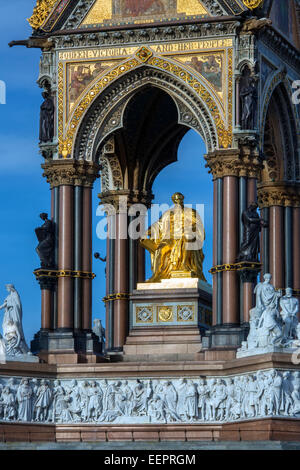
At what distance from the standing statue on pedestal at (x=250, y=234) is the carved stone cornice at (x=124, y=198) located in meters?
6.29

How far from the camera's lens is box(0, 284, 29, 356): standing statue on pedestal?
169 feet

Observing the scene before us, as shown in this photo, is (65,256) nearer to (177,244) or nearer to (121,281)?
(177,244)

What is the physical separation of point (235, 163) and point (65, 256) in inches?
199

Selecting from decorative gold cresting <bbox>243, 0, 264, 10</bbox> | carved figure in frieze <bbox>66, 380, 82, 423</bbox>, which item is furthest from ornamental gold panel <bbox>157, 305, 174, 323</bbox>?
decorative gold cresting <bbox>243, 0, 264, 10</bbox>

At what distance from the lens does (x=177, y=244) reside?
2162 inches

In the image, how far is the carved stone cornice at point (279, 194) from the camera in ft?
187

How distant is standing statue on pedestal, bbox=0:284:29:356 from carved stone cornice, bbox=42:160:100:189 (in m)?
3.39

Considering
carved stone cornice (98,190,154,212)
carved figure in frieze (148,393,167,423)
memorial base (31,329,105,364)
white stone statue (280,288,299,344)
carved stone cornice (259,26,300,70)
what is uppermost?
carved stone cornice (259,26,300,70)

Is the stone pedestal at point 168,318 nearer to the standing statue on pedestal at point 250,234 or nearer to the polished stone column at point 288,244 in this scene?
the standing statue on pedestal at point 250,234

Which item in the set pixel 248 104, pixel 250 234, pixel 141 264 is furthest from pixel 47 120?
pixel 250 234

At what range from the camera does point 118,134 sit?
56656mm

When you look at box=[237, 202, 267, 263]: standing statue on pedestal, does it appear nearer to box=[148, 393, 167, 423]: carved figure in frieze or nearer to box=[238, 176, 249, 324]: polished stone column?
box=[238, 176, 249, 324]: polished stone column

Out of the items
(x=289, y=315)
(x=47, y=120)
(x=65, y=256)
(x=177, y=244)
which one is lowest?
(x=289, y=315)

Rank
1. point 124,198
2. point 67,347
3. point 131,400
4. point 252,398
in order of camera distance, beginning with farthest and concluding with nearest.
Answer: point 124,198, point 67,347, point 131,400, point 252,398
